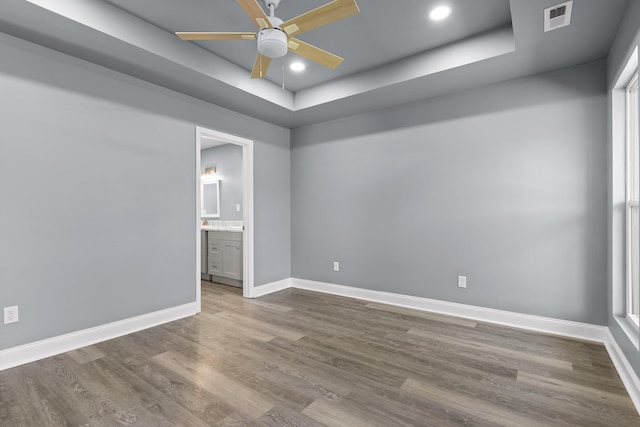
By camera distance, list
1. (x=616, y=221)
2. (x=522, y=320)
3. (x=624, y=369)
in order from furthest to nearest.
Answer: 1. (x=522, y=320)
2. (x=616, y=221)
3. (x=624, y=369)

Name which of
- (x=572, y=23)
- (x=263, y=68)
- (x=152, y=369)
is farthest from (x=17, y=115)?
(x=572, y=23)

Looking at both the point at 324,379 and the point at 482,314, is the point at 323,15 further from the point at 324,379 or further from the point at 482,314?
the point at 482,314

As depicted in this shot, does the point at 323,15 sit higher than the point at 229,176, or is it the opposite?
the point at 323,15

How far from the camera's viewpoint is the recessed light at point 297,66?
11.2 feet

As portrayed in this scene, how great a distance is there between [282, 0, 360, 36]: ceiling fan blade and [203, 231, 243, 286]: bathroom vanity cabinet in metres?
3.34

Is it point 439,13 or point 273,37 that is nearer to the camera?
point 273,37

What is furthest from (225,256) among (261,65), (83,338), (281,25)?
(281,25)

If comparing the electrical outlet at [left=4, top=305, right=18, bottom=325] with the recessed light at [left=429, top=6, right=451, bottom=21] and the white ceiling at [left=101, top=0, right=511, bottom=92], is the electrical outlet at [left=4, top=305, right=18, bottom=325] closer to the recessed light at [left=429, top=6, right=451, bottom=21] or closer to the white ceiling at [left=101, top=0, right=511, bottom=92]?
the white ceiling at [left=101, top=0, right=511, bottom=92]

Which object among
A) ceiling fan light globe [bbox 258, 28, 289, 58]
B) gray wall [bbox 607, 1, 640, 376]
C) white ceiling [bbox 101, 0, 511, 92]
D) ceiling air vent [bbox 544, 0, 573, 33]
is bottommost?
gray wall [bbox 607, 1, 640, 376]

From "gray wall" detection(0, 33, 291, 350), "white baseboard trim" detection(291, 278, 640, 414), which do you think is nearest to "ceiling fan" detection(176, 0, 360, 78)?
"gray wall" detection(0, 33, 291, 350)

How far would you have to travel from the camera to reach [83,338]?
2.73m

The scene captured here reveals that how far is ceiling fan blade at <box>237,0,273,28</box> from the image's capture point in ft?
5.79

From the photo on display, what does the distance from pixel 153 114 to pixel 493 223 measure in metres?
3.61

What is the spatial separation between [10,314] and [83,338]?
0.54 m
